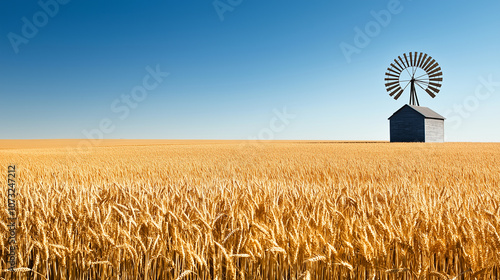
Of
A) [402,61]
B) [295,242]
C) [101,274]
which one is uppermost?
[402,61]

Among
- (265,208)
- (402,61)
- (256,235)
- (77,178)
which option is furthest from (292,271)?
(402,61)

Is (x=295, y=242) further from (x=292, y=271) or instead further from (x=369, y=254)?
(x=369, y=254)

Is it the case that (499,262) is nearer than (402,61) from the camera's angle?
Yes

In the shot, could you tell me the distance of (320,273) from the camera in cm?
191

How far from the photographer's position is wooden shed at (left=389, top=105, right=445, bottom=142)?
1328 inches

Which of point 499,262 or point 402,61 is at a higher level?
point 402,61

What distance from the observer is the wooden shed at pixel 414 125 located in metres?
33.7

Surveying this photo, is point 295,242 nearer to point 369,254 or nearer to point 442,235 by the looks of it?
point 369,254

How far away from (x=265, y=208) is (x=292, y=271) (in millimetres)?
982

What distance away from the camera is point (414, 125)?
34.3 m

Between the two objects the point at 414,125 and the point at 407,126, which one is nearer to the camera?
the point at 414,125

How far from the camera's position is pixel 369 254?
1.72 metres

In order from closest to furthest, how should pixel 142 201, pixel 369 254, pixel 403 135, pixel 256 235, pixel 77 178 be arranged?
1. pixel 369 254
2. pixel 256 235
3. pixel 142 201
4. pixel 77 178
5. pixel 403 135

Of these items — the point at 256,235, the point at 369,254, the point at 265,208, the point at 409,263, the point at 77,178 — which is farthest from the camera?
the point at 77,178
